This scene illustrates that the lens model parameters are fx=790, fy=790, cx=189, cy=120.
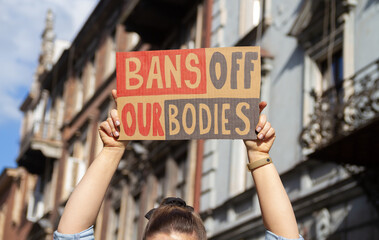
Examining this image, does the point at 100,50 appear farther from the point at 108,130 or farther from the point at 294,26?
the point at 108,130

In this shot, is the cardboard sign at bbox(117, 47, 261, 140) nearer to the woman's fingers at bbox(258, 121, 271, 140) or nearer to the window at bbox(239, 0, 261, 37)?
the woman's fingers at bbox(258, 121, 271, 140)

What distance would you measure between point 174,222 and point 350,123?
7257 millimetres

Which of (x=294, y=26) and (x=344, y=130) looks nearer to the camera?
(x=344, y=130)

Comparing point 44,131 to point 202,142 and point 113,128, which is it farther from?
point 113,128

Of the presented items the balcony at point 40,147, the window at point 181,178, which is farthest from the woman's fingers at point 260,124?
the balcony at point 40,147

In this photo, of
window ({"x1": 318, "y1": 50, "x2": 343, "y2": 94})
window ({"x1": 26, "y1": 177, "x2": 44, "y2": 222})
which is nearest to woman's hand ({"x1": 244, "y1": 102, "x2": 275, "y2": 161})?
window ({"x1": 318, "y1": 50, "x2": 343, "y2": 94})

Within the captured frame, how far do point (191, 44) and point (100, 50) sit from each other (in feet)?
29.4

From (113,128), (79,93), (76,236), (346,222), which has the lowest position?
(76,236)

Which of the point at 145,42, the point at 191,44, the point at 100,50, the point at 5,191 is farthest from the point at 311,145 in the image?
the point at 5,191

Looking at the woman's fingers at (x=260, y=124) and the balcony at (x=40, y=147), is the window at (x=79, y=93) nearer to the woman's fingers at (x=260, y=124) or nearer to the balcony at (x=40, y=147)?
the balcony at (x=40, y=147)

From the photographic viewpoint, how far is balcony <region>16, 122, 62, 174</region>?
29.5m

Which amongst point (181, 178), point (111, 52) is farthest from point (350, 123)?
point (111, 52)

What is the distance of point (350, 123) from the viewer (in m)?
9.88

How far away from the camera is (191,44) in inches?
713
